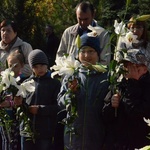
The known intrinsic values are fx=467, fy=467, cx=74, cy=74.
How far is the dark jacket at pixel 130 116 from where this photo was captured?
3.31m

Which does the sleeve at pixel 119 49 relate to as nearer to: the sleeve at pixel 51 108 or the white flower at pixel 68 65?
the white flower at pixel 68 65

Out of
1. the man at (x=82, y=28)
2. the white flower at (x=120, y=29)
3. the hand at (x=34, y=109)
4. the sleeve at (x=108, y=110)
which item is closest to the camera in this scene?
the white flower at (x=120, y=29)

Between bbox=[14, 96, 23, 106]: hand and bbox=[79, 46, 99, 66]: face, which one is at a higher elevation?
bbox=[79, 46, 99, 66]: face

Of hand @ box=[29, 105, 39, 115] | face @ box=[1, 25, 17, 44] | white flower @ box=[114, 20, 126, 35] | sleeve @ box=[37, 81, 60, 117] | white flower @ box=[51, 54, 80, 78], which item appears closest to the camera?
white flower @ box=[114, 20, 126, 35]

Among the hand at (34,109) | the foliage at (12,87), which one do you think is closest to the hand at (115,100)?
the foliage at (12,87)

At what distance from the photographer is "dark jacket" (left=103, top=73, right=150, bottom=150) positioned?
331 cm

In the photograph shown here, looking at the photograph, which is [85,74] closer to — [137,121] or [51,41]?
[137,121]

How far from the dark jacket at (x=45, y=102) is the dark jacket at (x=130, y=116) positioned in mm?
826

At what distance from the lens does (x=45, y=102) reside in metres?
4.27

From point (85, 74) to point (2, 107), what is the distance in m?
0.76

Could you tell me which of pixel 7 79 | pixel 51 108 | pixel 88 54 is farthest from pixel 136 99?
pixel 51 108

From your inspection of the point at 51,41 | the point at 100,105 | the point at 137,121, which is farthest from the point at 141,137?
the point at 51,41

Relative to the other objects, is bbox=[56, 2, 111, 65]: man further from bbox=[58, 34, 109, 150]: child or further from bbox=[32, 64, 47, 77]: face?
bbox=[58, 34, 109, 150]: child

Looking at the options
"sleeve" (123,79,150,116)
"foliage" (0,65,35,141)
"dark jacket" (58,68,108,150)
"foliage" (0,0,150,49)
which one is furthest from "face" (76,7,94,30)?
"foliage" (0,0,150,49)
